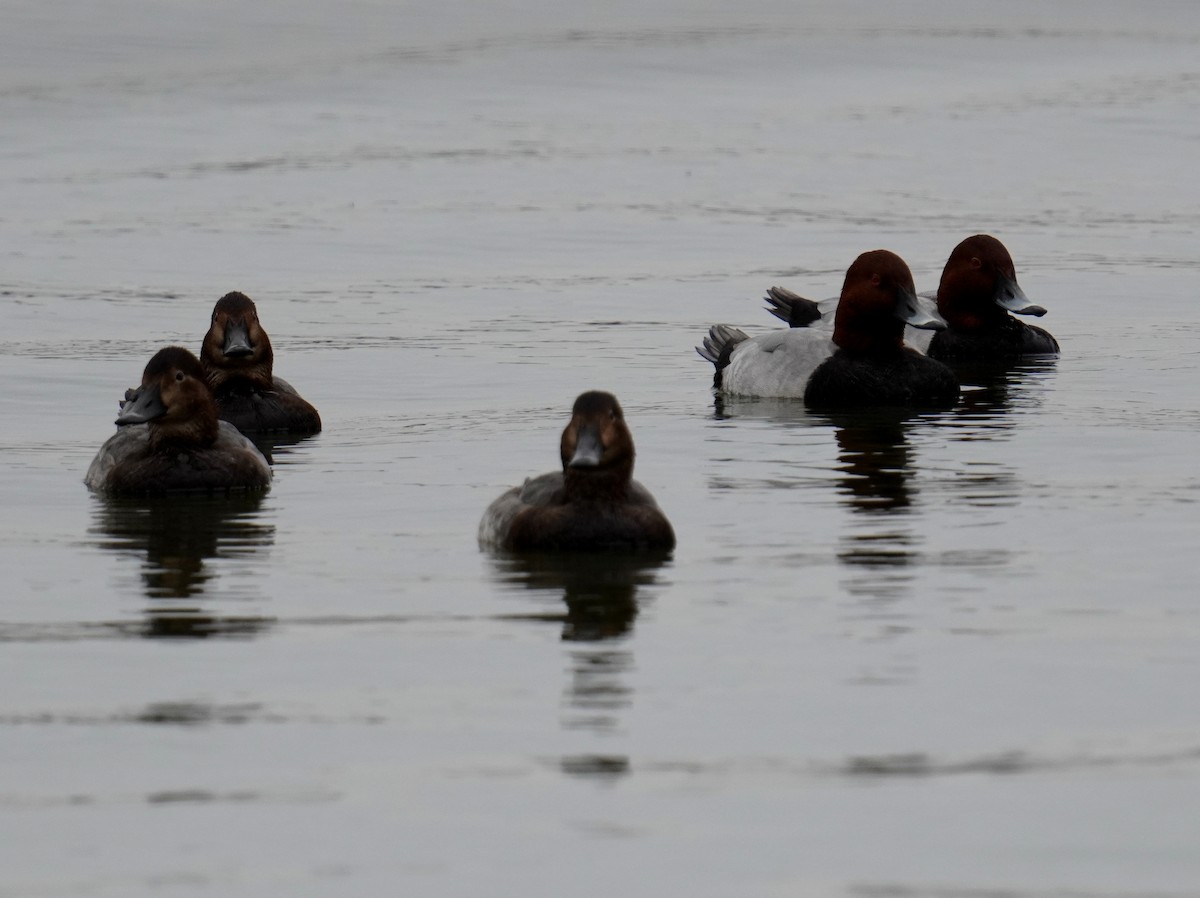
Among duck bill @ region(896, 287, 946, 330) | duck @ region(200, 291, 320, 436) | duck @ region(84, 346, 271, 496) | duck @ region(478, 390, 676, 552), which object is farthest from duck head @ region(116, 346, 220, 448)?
duck bill @ region(896, 287, 946, 330)

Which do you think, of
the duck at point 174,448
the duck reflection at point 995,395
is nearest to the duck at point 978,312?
the duck reflection at point 995,395

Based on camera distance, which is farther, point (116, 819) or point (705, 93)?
point (705, 93)

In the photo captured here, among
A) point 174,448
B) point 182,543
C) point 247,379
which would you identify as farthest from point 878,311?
point 182,543

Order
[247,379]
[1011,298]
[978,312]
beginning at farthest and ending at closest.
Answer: [978,312]
[1011,298]
[247,379]

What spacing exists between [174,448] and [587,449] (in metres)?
3.33

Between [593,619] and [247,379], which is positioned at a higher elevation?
[247,379]

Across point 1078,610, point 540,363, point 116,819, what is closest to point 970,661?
point 1078,610

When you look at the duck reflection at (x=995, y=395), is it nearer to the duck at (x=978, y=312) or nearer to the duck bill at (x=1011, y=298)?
the duck at (x=978, y=312)

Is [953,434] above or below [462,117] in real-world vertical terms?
below

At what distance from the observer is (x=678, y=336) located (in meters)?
19.5

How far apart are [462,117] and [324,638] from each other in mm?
28762

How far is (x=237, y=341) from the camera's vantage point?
14.6 meters

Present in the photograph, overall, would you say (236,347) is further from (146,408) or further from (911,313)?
(911,313)

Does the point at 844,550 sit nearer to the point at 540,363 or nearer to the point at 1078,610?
the point at 1078,610
